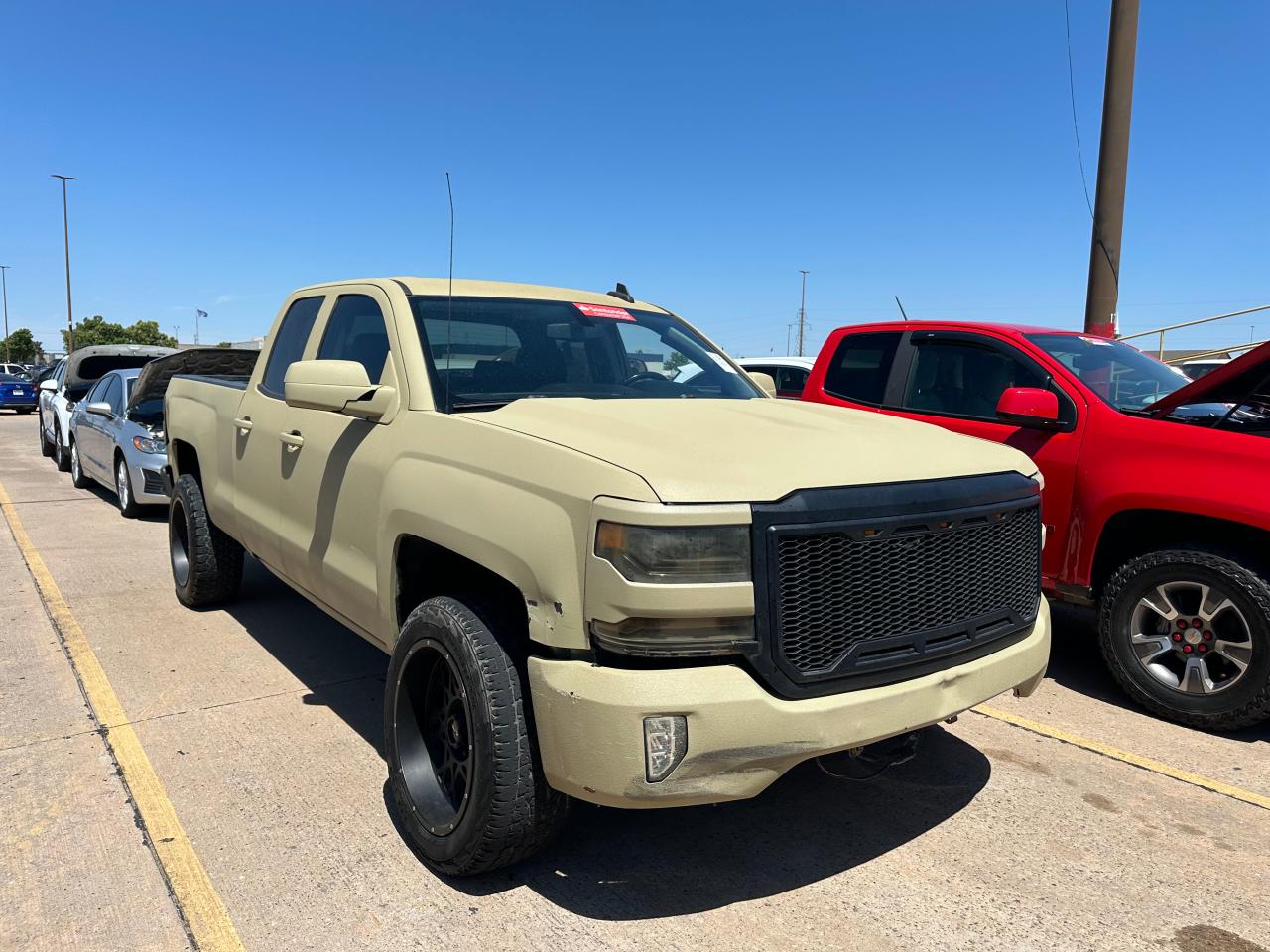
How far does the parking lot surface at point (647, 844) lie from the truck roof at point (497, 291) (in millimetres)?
1951

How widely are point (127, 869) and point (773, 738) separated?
2.12 m

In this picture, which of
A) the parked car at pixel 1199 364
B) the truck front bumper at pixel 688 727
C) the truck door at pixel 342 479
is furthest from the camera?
the parked car at pixel 1199 364

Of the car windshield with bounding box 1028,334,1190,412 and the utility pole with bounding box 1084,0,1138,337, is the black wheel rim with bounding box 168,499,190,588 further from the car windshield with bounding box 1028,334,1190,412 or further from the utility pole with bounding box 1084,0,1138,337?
the utility pole with bounding box 1084,0,1138,337

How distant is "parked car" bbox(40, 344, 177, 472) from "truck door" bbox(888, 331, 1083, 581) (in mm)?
10991

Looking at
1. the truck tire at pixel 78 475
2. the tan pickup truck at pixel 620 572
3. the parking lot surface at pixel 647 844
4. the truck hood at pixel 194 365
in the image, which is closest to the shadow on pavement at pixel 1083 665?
the parking lot surface at pixel 647 844

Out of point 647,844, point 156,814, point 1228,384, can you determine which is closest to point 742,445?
point 647,844

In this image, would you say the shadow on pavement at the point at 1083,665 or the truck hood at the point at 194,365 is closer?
the shadow on pavement at the point at 1083,665

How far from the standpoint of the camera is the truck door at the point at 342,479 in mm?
3486

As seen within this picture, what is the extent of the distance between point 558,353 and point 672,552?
5.83ft

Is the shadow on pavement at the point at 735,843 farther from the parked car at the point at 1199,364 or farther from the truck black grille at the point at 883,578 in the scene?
the parked car at the point at 1199,364

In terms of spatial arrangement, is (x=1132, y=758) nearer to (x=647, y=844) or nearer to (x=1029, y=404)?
(x=1029, y=404)

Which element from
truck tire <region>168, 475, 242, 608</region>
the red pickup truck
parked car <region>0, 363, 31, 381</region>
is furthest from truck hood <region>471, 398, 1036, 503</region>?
parked car <region>0, 363, 31, 381</region>

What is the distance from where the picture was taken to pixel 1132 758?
156 inches

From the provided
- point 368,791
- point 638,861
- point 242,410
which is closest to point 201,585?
point 242,410
